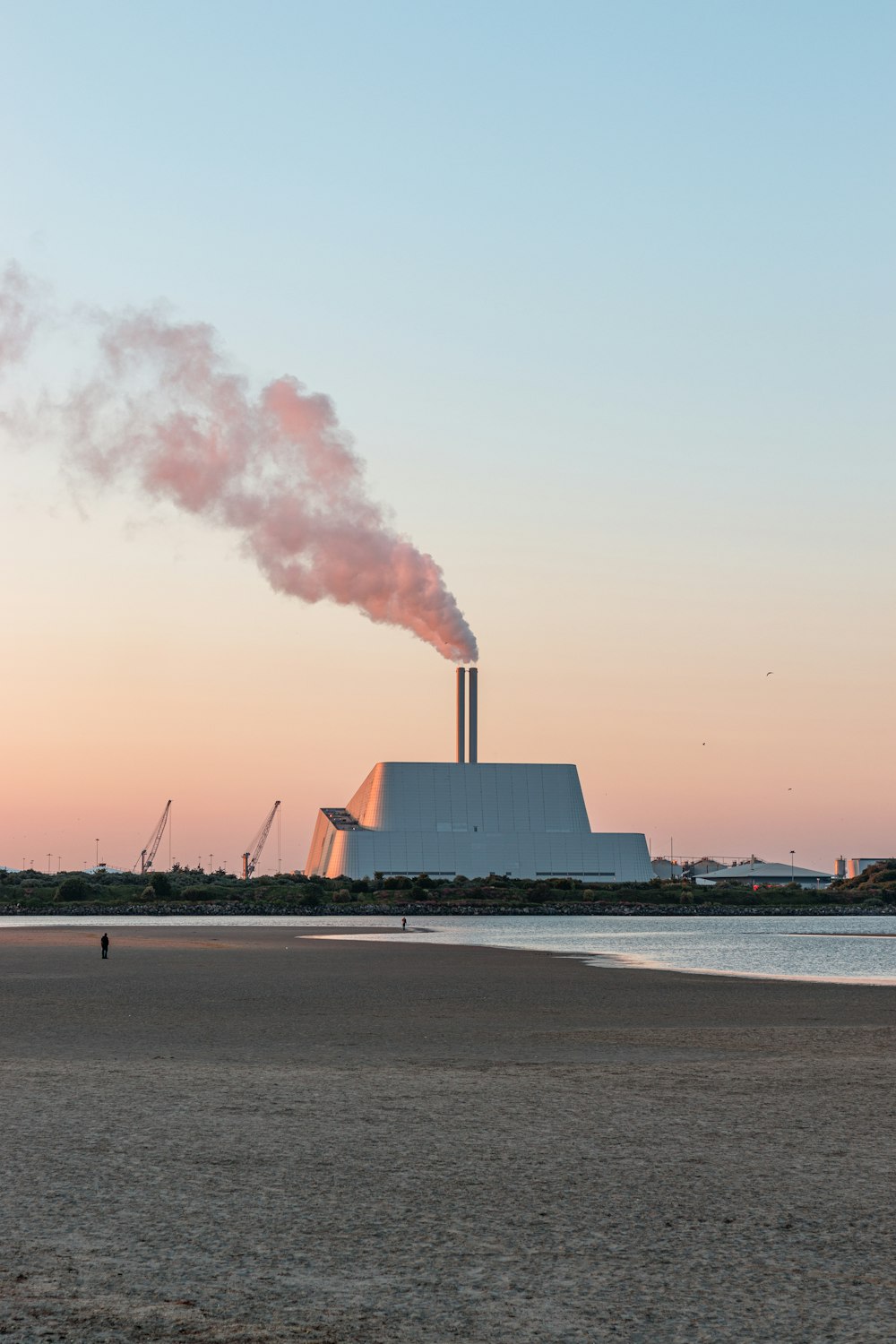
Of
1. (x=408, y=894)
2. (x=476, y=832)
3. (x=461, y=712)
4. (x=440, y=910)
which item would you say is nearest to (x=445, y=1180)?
(x=440, y=910)

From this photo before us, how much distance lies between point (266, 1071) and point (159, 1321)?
36.4 ft

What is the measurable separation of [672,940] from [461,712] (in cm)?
8887

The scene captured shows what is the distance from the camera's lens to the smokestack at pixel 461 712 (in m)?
150

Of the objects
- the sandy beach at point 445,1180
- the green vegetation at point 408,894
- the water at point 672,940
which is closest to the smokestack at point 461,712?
the green vegetation at point 408,894

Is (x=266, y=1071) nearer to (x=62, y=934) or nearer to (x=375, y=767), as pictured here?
(x=62, y=934)

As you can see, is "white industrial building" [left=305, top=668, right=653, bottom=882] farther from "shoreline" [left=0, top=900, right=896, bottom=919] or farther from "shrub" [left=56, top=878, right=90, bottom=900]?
"shrub" [left=56, top=878, right=90, bottom=900]

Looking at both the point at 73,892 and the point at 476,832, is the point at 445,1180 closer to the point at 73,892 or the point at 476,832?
the point at 73,892

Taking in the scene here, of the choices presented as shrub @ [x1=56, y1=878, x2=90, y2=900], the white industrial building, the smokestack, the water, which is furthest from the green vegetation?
the smokestack

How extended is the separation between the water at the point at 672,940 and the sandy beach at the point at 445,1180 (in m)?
21.5

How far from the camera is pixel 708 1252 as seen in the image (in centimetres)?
975

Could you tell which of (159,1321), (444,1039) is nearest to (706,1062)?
(444,1039)

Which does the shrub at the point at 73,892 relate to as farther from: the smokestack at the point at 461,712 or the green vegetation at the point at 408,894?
the smokestack at the point at 461,712

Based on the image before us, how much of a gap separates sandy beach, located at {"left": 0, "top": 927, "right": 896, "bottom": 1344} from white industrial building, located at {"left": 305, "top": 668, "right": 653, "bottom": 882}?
15176 centimetres

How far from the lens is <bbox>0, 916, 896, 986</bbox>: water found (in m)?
47.4
